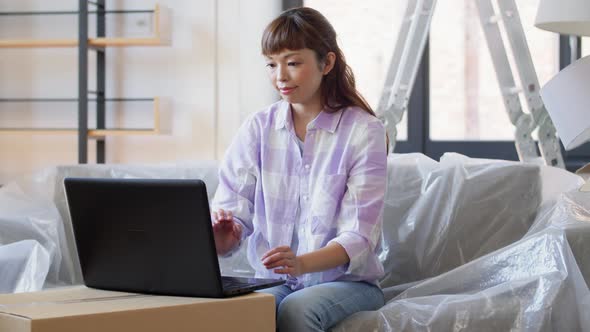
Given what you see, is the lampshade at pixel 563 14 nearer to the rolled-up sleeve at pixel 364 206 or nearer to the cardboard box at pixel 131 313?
the rolled-up sleeve at pixel 364 206

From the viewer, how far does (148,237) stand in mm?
1225

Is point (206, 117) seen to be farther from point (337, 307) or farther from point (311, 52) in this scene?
point (337, 307)

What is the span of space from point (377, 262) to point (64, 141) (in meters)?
1.89

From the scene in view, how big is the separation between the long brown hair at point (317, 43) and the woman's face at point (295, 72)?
0.04 feet

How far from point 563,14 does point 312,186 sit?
0.59m

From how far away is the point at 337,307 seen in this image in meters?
1.46

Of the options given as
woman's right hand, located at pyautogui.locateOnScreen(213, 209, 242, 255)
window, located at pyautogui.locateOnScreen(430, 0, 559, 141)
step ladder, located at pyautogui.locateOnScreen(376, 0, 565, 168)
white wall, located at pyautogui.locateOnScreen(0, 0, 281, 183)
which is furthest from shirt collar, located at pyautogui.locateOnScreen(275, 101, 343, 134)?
window, located at pyautogui.locateOnScreen(430, 0, 559, 141)

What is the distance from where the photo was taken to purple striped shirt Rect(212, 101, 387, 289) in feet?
5.12

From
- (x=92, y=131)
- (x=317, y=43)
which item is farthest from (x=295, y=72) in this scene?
(x=92, y=131)

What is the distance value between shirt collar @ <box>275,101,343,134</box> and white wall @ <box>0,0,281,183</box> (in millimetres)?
1264

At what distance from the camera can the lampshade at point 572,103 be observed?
178cm

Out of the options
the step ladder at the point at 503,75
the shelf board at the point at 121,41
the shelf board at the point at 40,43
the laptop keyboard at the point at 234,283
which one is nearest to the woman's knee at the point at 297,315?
the laptop keyboard at the point at 234,283

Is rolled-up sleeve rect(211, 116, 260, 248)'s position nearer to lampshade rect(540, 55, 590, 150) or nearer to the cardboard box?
the cardboard box

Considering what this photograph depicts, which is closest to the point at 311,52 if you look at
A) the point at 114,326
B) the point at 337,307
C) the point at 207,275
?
the point at 337,307
